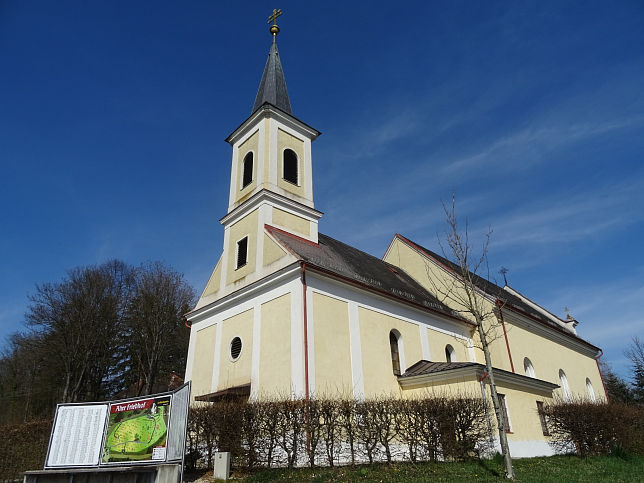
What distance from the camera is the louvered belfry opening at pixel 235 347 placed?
59.2 ft

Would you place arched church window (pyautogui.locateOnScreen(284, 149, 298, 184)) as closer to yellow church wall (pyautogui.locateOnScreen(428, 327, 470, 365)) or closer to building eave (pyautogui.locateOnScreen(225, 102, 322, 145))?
building eave (pyautogui.locateOnScreen(225, 102, 322, 145))

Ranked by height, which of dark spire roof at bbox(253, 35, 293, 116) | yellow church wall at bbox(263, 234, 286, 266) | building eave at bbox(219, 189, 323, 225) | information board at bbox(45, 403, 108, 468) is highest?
dark spire roof at bbox(253, 35, 293, 116)

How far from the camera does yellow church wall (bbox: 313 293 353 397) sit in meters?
15.3

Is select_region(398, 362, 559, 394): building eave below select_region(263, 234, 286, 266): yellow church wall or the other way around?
below

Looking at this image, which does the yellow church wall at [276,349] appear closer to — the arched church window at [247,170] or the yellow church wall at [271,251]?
the yellow church wall at [271,251]

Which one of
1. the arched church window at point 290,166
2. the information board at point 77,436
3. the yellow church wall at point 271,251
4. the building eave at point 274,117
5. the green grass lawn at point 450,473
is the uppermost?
the building eave at point 274,117

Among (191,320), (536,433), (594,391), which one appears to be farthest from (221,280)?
(594,391)

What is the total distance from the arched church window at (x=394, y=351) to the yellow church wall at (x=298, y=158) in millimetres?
7890

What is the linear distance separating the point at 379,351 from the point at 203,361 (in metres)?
7.58

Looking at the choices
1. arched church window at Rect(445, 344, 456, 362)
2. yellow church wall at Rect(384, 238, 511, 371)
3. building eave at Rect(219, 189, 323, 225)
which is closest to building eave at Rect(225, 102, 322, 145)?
building eave at Rect(219, 189, 323, 225)

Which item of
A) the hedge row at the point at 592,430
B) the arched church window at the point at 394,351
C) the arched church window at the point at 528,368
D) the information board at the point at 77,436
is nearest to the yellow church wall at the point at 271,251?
the arched church window at the point at 394,351

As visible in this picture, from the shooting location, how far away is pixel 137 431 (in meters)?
10.3

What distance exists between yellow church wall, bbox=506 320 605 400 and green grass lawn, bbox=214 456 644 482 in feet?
36.0

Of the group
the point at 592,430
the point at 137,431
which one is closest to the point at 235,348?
the point at 137,431
